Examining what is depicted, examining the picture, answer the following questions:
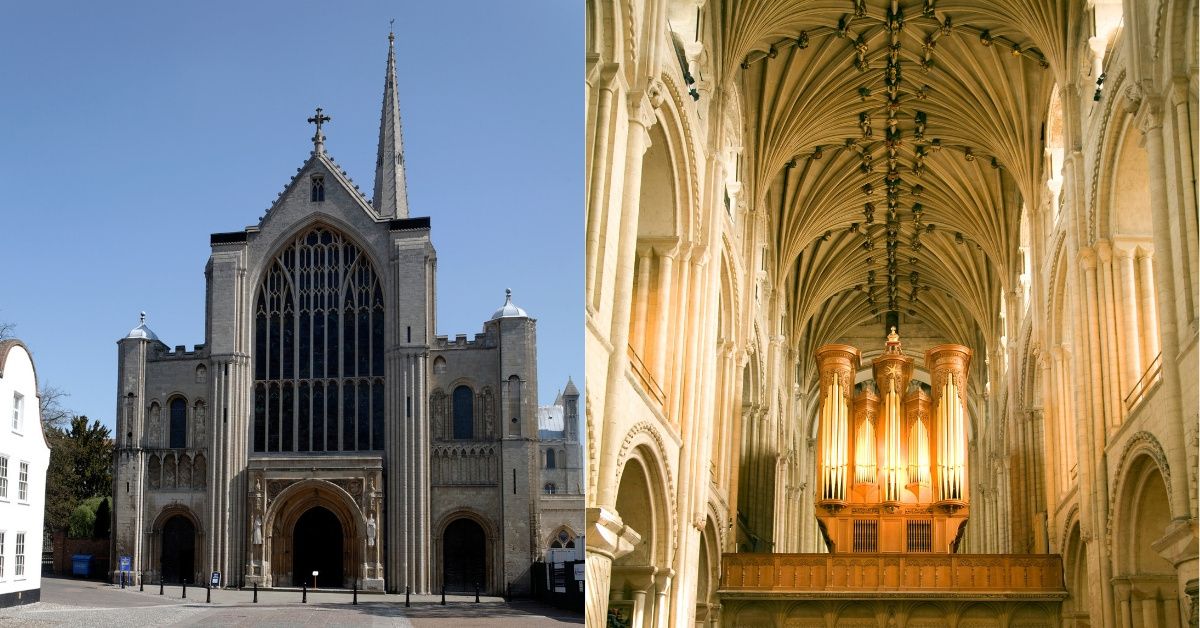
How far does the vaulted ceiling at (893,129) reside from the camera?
97.8 ft

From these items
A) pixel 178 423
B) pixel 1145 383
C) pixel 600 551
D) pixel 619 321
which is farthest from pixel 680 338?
pixel 178 423

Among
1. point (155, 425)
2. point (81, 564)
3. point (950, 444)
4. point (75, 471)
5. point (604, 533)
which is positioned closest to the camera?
point (75, 471)

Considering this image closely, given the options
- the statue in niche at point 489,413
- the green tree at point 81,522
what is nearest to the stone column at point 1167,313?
the green tree at point 81,522

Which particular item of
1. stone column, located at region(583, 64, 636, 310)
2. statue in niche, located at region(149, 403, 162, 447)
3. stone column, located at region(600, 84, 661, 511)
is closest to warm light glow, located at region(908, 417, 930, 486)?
statue in niche, located at region(149, 403, 162, 447)

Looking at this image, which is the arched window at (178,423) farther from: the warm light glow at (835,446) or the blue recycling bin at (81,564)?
the blue recycling bin at (81,564)

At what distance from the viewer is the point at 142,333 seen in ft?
47.0

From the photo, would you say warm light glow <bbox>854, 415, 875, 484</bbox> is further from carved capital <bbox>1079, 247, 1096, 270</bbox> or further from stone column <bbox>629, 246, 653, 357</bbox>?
stone column <bbox>629, 246, 653, 357</bbox>

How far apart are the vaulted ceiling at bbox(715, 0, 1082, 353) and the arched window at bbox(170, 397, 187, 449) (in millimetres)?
15164

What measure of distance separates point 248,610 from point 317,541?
19.1 metres

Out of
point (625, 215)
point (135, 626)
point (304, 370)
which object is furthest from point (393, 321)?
point (135, 626)

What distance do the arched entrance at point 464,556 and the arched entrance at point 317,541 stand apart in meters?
5.52

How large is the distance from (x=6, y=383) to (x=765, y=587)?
21789 millimetres

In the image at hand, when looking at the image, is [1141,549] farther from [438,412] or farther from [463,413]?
[438,412]

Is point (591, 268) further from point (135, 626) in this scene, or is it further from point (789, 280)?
point (789, 280)
